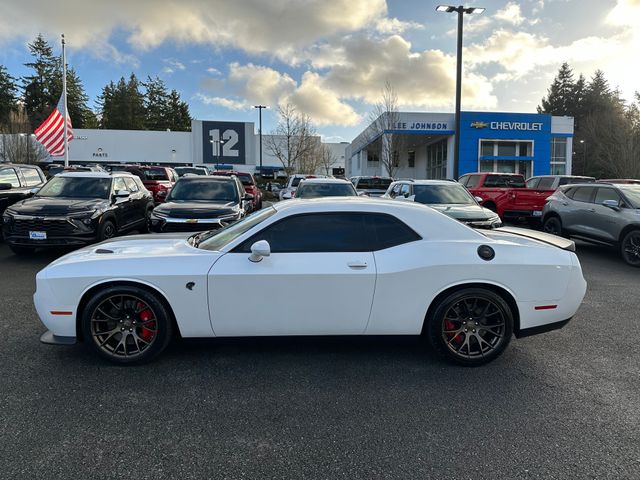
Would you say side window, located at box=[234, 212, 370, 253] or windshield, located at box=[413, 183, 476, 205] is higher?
windshield, located at box=[413, 183, 476, 205]

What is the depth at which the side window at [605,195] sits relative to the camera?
380 inches

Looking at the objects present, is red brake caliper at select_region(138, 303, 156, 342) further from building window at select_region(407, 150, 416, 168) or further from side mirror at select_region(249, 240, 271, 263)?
building window at select_region(407, 150, 416, 168)

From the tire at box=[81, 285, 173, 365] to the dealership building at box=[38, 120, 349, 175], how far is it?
57.5 metres

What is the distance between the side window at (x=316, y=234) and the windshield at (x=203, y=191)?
646 centimetres

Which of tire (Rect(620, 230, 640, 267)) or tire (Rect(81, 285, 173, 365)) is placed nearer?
→ tire (Rect(81, 285, 173, 365))

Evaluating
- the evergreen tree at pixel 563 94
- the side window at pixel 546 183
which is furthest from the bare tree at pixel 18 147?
the evergreen tree at pixel 563 94

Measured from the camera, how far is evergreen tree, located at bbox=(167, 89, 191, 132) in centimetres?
8906

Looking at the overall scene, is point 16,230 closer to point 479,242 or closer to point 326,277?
point 326,277

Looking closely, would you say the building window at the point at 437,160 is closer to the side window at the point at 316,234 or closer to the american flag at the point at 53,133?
the american flag at the point at 53,133

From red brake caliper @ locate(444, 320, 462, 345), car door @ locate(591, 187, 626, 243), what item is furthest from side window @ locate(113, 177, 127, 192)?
car door @ locate(591, 187, 626, 243)

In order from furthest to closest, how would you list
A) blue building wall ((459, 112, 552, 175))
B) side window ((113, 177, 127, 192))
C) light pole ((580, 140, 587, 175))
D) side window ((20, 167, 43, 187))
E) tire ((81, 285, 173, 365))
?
light pole ((580, 140, 587, 175))
blue building wall ((459, 112, 552, 175))
side window ((20, 167, 43, 187))
side window ((113, 177, 127, 192))
tire ((81, 285, 173, 365))

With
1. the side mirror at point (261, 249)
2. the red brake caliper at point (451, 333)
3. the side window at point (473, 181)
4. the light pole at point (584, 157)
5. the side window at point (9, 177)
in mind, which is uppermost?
the light pole at point (584, 157)

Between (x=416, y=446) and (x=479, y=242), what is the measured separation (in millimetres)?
1974

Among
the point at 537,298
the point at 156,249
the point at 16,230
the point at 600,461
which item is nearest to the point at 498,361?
the point at 537,298
